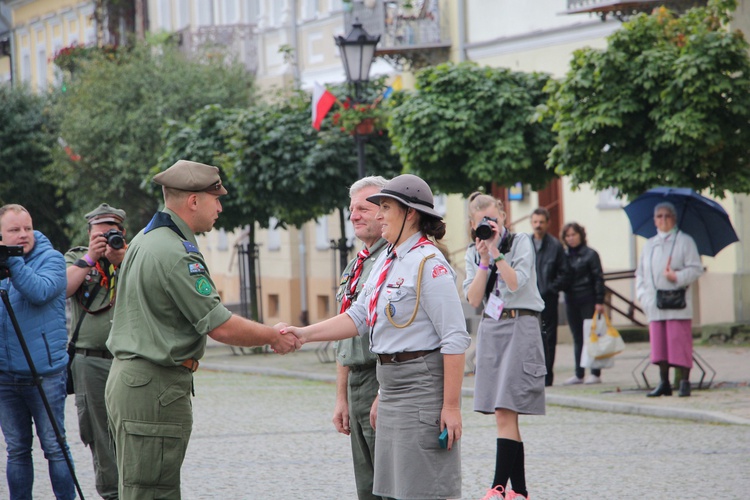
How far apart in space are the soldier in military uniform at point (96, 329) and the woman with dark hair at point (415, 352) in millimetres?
2499

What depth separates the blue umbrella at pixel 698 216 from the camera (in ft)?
42.5

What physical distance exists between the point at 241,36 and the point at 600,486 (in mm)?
27406

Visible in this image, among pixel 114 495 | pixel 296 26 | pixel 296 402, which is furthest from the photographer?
pixel 296 26

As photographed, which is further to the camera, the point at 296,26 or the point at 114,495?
the point at 296,26

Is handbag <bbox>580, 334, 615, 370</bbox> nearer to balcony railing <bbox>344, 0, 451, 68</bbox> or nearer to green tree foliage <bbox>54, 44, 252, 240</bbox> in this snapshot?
balcony railing <bbox>344, 0, 451, 68</bbox>

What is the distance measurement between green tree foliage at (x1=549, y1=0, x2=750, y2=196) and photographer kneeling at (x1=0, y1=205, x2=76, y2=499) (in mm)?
7992

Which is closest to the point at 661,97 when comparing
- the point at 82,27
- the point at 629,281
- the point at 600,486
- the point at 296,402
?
the point at 296,402

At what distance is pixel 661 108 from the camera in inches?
566

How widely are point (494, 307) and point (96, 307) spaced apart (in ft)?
8.06

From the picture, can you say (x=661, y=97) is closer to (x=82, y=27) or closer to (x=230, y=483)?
(x=230, y=483)

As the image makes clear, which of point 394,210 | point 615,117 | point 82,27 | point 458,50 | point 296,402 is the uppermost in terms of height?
point 82,27

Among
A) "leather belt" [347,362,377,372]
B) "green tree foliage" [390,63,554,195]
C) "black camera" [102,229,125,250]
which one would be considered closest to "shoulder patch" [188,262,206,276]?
"leather belt" [347,362,377,372]

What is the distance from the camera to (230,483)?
9.34 m

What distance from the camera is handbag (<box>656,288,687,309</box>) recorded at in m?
13.0
